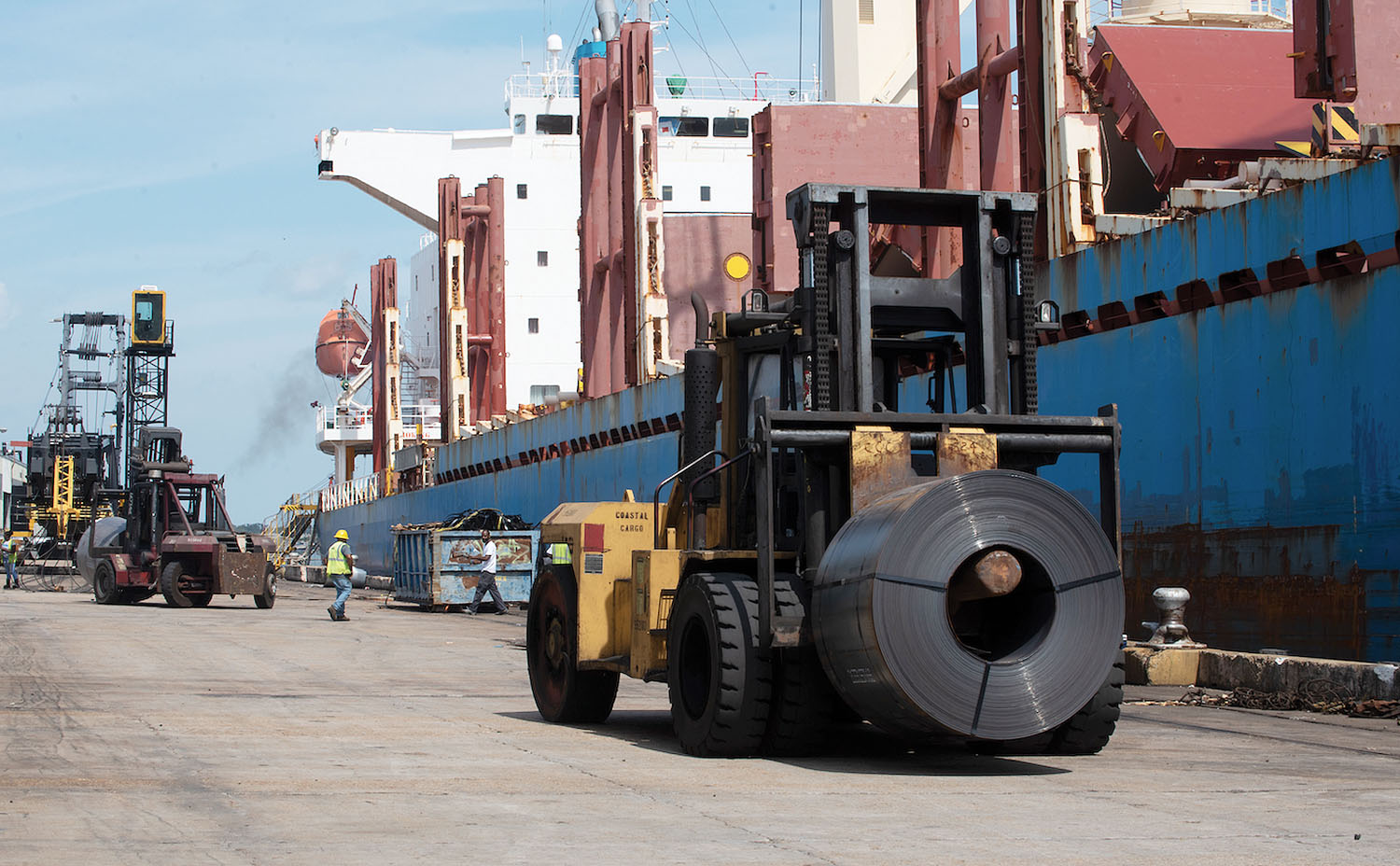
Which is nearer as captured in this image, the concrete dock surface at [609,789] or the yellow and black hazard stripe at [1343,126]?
the concrete dock surface at [609,789]

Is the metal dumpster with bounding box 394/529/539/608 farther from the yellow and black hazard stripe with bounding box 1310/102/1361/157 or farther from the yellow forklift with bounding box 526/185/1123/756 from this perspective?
the yellow forklift with bounding box 526/185/1123/756

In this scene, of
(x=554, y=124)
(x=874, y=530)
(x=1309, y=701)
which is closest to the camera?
(x=874, y=530)

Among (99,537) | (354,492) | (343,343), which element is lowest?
(99,537)

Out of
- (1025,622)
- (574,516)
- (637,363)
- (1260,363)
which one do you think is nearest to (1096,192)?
(1260,363)

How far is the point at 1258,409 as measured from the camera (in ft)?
47.4

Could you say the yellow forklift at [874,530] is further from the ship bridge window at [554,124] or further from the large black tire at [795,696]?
the ship bridge window at [554,124]

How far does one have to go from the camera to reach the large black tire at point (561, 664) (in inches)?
397

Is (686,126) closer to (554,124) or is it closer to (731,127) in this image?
(731,127)

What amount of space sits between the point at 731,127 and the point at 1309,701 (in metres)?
41.9

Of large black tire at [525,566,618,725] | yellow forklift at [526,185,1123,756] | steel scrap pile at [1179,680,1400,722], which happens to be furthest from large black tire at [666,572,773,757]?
steel scrap pile at [1179,680,1400,722]

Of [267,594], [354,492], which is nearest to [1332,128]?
[267,594]

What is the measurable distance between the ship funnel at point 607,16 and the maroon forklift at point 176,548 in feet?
101

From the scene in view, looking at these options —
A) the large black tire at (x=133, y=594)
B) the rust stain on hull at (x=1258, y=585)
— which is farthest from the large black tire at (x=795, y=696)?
the large black tire at (x=133, y=594)

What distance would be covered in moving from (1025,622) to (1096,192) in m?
11.8
